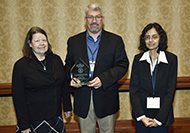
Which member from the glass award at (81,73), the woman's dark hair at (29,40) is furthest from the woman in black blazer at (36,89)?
the glass award at (81,73)

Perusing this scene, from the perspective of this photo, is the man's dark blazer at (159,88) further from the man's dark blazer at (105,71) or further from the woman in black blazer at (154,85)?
the man's dark blazer at (105,71)

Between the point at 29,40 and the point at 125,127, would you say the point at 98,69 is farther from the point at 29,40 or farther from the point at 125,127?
the point at 125,127

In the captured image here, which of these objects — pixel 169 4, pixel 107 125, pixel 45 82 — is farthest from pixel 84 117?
pixel 169 4

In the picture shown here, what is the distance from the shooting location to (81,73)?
1.95 m

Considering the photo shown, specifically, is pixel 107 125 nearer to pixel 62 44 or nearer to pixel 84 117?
pixel 84 117

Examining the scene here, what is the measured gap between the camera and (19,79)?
6.03ft

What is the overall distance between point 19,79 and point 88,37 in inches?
36.0

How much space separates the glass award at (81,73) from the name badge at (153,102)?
67 centimetres

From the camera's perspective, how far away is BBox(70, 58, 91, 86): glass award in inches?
76.5

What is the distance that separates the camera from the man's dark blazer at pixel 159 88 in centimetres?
183

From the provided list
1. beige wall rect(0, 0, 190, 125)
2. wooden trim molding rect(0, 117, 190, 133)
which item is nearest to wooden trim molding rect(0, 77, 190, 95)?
beige wall rect(0, 0, 190, 125)

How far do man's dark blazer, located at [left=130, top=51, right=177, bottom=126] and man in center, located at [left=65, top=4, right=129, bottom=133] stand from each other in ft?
0.76

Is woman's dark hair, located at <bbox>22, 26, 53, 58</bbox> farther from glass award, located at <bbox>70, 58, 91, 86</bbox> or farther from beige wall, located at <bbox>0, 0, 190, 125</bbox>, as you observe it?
beige wall, located at <bbox>0, 0, 190, 125</bbox>

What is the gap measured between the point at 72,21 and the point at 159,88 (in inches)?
81.9
